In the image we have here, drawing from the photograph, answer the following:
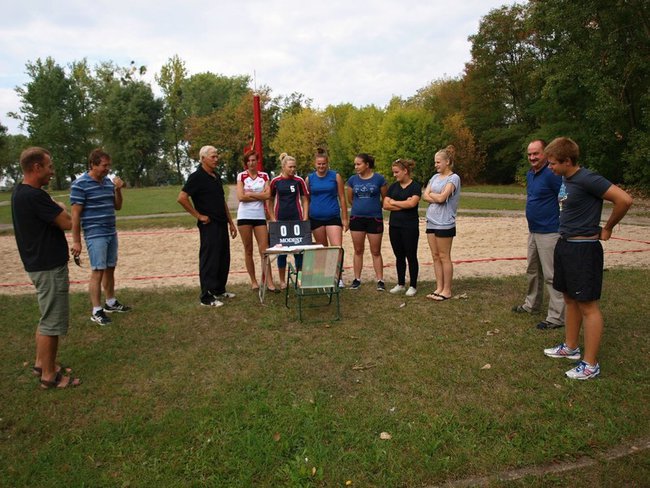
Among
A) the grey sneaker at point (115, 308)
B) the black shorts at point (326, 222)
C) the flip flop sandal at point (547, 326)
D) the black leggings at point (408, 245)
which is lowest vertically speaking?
the grey sneaker at point (115, 308)

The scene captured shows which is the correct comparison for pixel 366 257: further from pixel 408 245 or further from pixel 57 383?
pixel 57 383

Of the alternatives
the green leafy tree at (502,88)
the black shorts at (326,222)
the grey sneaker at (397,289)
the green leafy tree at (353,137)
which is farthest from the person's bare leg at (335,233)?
the green leafy tree at (353,137)

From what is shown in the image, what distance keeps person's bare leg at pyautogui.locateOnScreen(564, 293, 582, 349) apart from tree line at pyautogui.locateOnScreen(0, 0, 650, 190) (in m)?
20.4

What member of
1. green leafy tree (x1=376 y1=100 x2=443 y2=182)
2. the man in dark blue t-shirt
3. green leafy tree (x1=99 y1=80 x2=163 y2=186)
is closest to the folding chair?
the man in dark blue t-shirt

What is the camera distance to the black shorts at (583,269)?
396 cm

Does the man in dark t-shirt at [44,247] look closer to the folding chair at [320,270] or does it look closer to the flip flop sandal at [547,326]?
the folding chair at [320,270]

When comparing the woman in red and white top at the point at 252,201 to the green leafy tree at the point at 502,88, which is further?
the green leafy tree at the point at 502,88

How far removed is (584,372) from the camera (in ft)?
13.3

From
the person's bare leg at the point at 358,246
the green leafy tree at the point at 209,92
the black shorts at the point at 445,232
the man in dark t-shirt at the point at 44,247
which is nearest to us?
the man in dark t-shirt at the point at 44,247

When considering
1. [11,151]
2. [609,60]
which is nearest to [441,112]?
[609,60]

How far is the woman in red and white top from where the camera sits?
269 inches

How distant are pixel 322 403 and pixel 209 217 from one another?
345 centimetres

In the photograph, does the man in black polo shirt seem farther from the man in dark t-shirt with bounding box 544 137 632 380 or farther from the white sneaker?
the man in dark t-shirt with bounding box 544 137 632 380

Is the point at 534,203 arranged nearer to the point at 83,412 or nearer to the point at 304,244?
the point at 304,244
